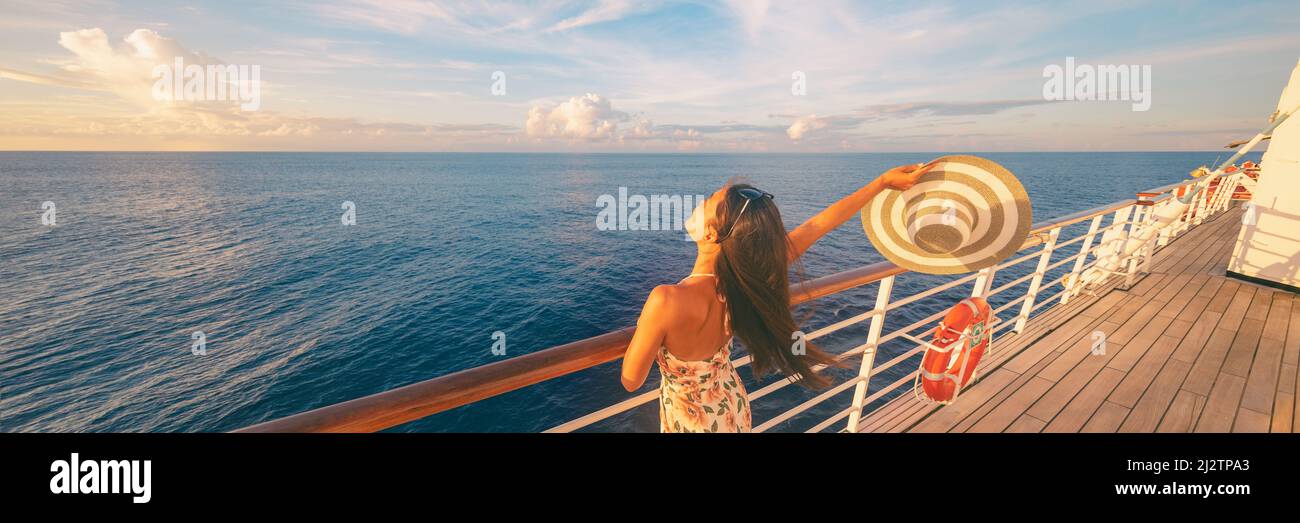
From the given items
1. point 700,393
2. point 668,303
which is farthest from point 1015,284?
point 668,303

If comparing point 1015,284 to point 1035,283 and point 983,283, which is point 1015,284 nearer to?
point 1035,283

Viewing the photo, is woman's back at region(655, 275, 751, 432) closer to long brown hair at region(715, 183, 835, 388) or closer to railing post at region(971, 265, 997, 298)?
long brown hair at region(715, 183, 835, 388)

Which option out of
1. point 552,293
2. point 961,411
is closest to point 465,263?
point 552,293

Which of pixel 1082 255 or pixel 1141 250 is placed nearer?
pixel 1082 255

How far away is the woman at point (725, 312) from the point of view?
150cm

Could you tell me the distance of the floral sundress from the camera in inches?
69.3

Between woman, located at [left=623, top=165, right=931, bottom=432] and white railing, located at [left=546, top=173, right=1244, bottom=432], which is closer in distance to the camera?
woman, located at [left=623, top=165, right=931, bottom=432]

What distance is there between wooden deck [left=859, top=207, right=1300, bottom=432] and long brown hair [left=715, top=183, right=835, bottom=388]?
1911 mm

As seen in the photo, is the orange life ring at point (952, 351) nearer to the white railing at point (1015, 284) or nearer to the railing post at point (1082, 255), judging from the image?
the white railing at point (1015, 284)

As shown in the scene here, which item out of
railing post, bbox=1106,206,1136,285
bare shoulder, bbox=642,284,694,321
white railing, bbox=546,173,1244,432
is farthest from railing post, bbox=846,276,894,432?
railing post, bbox=1106,206,1136,285

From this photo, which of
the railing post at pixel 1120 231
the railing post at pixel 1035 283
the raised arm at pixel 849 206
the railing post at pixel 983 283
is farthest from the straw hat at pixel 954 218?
the railing post at pixel 1120 231

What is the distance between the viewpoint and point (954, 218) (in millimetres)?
1879

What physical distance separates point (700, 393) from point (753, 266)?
1.86ft
